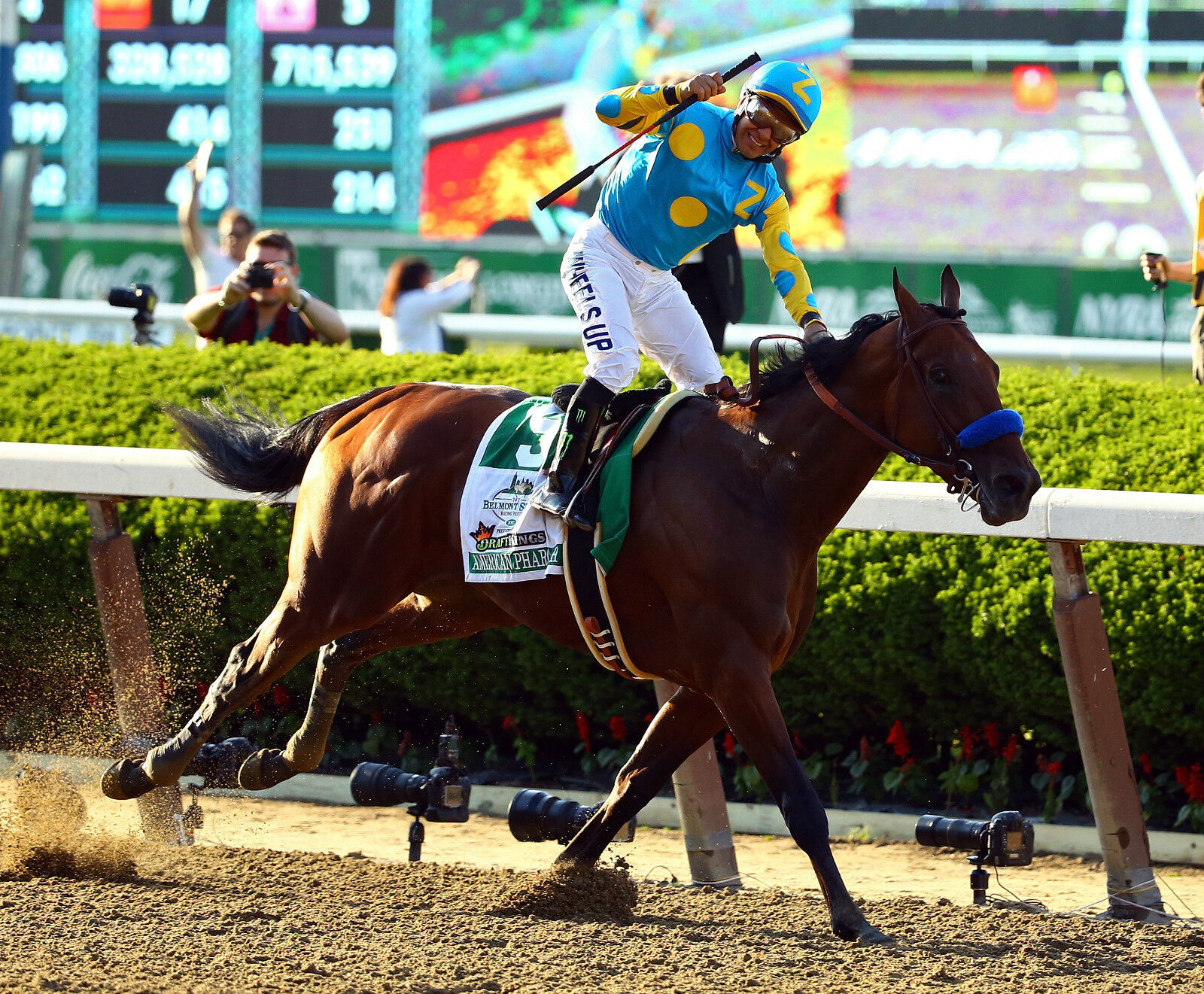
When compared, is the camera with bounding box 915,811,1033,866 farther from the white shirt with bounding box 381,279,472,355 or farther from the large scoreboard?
Answer: the large scoreboard

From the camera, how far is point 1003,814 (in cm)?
409

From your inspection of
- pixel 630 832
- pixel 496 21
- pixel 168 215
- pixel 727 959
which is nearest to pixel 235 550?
pixel 630 832

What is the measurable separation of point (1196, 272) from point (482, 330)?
5.70 metres

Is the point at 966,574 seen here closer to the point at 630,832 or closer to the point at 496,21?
the point at 630,832

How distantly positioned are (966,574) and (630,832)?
4.33 feet

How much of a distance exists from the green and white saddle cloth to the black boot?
6 cm

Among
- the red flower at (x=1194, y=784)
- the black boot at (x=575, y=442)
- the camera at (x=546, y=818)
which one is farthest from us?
the red flower at (x=1194, y=784)

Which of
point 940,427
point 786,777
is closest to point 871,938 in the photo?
point 786,777

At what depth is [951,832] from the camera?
163 inches

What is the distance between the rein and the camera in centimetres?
353

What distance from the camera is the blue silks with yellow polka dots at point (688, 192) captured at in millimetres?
4035

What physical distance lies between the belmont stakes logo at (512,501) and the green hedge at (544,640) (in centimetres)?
137

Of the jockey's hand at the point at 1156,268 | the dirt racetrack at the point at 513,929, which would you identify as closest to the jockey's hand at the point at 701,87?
the dirt racetrack at the point at 513,929

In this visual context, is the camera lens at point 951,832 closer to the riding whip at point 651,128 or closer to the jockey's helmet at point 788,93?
the jockey's helmet at point 788,93
